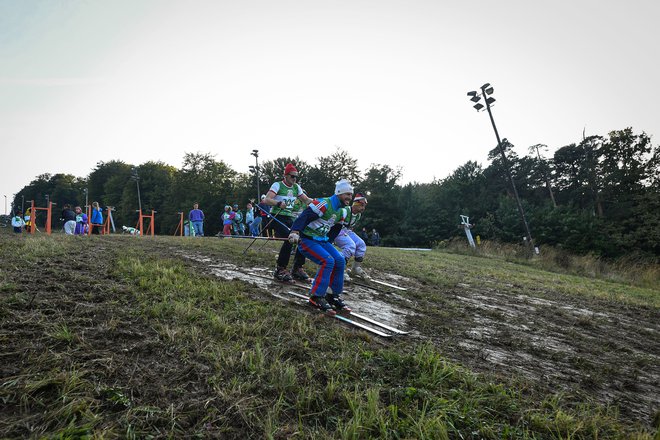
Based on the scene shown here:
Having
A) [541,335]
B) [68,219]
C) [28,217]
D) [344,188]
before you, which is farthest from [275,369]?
[28,217]

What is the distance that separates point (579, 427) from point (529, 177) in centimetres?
5513

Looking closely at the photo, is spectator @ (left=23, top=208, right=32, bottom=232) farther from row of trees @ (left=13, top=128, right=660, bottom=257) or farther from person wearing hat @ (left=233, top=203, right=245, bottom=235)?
row of trees @ (left=13, top=128, right=660, bottom=257)

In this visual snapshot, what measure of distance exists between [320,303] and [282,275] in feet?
6.05

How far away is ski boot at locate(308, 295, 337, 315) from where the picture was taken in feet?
15.6

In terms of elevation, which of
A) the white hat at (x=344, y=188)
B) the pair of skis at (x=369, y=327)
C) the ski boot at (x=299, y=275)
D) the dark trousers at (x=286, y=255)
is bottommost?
the pair of skis at (x=369, y=327)

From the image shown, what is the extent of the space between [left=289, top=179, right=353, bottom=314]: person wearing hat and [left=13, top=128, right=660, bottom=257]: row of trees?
3211cm

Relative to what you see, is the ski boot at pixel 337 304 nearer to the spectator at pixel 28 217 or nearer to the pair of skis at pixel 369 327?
the pair of skis at pixel 369 327

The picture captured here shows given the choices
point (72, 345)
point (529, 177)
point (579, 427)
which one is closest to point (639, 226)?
point (529, 177)

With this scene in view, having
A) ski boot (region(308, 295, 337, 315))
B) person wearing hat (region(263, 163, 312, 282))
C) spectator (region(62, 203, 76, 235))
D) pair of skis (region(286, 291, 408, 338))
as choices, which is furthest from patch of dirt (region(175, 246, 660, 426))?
spectator (region(62, 203, 76, 235))

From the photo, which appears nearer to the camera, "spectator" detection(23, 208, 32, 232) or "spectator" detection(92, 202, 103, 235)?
"spectator" detection(92, 202, 103, 235)

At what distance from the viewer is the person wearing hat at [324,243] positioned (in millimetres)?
4965

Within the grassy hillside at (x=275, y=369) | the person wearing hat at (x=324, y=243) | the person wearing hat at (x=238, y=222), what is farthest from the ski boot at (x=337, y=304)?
the person wearing hat at (x=238, y=222)

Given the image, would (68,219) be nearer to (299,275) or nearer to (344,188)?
(299,275)

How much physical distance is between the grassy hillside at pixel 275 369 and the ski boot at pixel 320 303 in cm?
17
